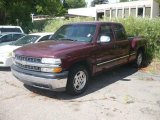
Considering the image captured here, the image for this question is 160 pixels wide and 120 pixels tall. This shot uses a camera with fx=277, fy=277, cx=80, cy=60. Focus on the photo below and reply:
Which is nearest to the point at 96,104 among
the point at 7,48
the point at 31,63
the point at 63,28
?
the point at 31,63

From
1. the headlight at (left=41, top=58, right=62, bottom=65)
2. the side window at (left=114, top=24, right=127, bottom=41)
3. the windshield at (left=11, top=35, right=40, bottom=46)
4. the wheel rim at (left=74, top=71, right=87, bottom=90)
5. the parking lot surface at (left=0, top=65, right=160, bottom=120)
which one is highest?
the side window at (left=114, top=24, right=127, bottom=41)

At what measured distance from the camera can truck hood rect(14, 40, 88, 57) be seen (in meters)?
6.50

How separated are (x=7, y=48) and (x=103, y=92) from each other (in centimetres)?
468

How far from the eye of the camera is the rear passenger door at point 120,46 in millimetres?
8562

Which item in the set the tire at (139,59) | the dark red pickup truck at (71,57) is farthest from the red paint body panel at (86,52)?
the tire at (139,59)

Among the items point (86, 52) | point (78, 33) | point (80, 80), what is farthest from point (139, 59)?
point (80, 80)

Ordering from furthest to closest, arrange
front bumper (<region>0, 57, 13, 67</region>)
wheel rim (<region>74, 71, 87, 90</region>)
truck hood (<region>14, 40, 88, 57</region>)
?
front bumper (<region>0, 57, 13, 67</region>)
wheel rim (<region>74, 71, 87, 90</region>)
truck hood (<region>14, 40, 88, 57</region>)

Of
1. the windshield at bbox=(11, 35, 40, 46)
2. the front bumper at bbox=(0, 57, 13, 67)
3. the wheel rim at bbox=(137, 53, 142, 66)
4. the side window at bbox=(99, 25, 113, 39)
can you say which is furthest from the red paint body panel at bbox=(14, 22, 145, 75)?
the windshield at bbox=(11, 35, 40, 46)

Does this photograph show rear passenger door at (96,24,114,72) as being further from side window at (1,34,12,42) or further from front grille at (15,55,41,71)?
side window at (1,34,12,42)

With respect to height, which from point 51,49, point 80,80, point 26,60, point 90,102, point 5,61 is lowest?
point 90,102

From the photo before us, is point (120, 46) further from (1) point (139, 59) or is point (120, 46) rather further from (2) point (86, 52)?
(1) point (139, 59)

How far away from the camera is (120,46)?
872cm

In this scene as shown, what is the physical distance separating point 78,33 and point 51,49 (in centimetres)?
135

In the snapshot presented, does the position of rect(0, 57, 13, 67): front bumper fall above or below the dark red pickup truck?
below
